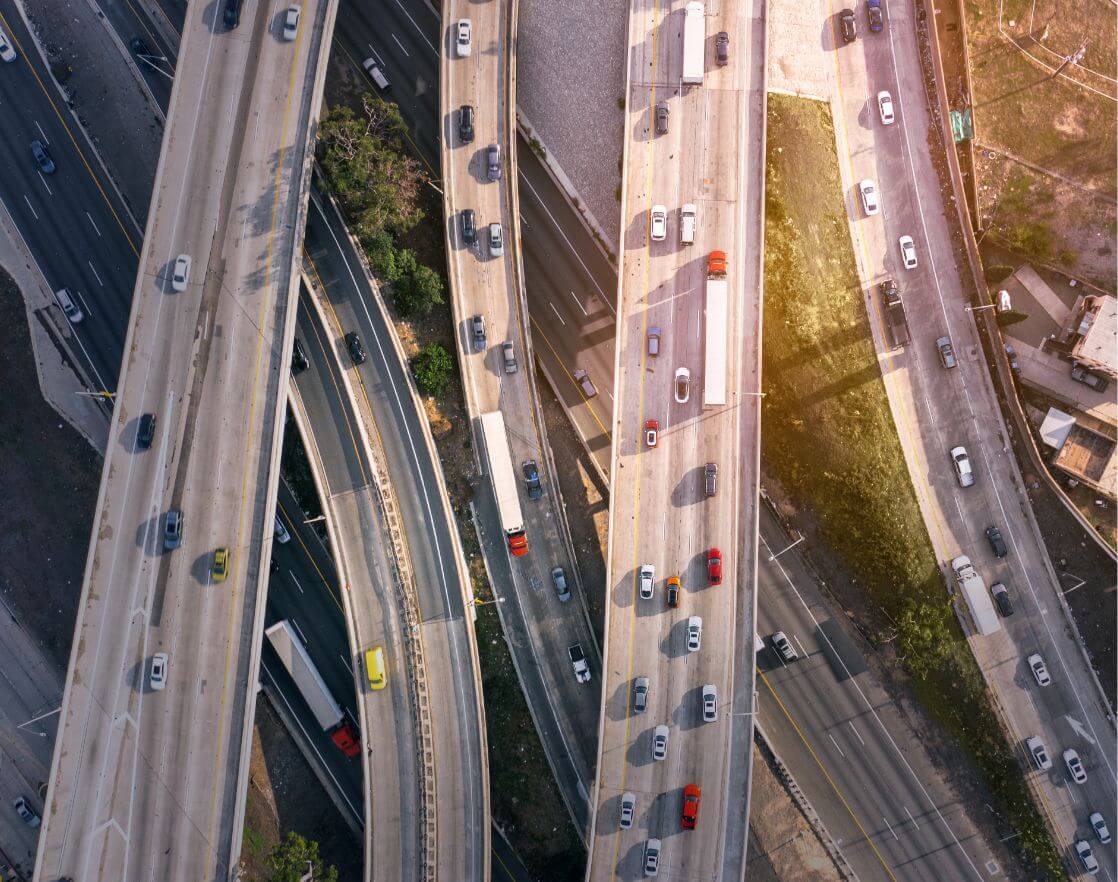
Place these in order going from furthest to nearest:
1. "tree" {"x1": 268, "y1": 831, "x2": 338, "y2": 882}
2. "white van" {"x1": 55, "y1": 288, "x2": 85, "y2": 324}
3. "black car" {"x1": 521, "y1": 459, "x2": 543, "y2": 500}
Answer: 1. "white van" {"x1": 55, "y1": 288, "x2": 85, "y2": 324}
2. "black car" {"x1": 521, "y1": 459, "x2": 543, "y2": 500}
3. "tree" {"x1": 268, "y1": 831, "x2": 338, "y2": 882}

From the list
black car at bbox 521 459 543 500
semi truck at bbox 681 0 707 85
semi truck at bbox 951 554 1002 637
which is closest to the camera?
semi truck at bbox 681 0 707 85

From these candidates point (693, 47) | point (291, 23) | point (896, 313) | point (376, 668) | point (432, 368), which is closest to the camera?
point (291, 23)

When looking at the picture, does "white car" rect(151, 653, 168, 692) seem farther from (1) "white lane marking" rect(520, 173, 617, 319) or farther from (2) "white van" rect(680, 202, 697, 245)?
(2) "white van" rect(680, 202, 697, 245)

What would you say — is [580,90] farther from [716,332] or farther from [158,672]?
[158,672]

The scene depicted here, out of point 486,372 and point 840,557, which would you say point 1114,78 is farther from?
point 486,372

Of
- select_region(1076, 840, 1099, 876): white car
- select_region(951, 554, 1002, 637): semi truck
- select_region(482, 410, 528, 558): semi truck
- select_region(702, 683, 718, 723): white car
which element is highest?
select_region(482, 410, 528, 558): semi truck

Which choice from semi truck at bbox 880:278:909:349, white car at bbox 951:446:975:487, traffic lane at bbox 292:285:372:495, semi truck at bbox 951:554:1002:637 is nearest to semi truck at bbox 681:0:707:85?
semi truck at bbox 880:278:909:349

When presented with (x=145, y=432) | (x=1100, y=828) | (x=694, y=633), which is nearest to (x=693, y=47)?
(x=694, y=633)
